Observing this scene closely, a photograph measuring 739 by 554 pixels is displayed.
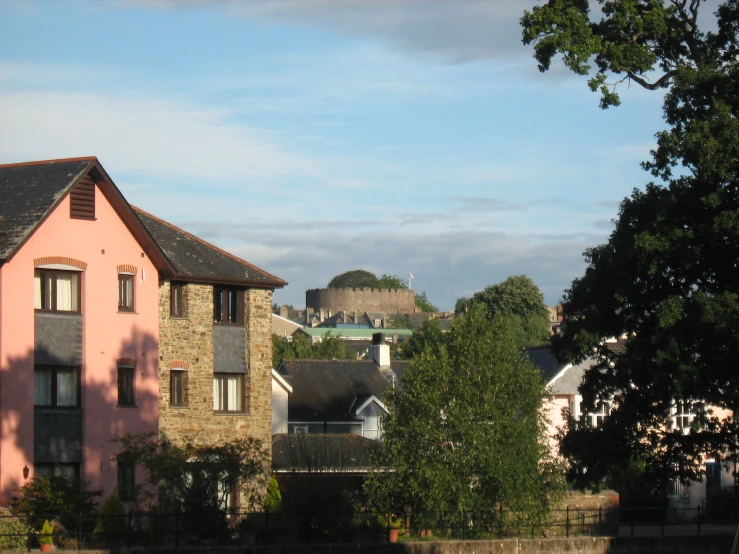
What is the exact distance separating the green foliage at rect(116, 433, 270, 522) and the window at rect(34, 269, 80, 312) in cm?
463

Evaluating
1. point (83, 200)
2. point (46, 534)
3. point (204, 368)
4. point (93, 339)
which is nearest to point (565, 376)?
point (204, 368)

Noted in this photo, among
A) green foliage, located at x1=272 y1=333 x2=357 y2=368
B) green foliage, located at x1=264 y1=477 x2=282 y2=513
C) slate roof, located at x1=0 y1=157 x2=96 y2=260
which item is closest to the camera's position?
slate roof, located at x1=0 y1=157 x2=96 y2=260

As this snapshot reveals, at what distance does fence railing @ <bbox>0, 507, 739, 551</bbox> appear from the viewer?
1221 inches

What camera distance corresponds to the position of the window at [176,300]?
135ft

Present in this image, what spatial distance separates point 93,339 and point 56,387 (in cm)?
187

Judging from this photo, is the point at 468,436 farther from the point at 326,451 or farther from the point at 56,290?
the point at 56,290

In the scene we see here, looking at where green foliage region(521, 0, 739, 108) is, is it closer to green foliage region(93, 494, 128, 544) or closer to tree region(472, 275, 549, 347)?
green foliage region(93, 494, 128, 544)

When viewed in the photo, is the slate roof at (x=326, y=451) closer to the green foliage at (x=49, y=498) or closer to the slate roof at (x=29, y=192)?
the green foliage at (x=49, y=498)

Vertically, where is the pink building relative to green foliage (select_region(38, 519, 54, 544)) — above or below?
above

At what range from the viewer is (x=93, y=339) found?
38156 millimetres

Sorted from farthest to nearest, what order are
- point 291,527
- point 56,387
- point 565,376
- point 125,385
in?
1. point 565,376
2. point 125,385
3. point 56,387
4. point 291,527

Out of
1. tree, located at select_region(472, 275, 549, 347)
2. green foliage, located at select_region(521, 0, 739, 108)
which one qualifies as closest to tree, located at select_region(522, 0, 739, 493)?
green foliage, located at select_region(521, 0, 739, 108)

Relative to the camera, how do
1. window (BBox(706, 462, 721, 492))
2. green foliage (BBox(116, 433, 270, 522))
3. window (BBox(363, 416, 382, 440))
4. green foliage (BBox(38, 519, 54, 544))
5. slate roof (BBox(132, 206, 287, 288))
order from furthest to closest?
1. window (BBox(363, 416, 382, 440))
2. window (BBox(706, 462, 721, 492))
3. slate roof (BBox(132, 206, 287, 288))
4. green foliage (BBox(116, 433, 270, 522))
5. green foliage (BBox(38, 519, 54, 544))

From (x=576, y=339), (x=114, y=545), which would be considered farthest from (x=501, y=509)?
(x=114, y=545)
